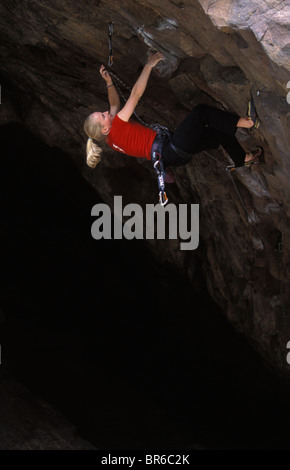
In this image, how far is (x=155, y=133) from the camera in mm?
4254

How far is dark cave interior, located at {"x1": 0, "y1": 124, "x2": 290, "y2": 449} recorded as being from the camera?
22.7ft

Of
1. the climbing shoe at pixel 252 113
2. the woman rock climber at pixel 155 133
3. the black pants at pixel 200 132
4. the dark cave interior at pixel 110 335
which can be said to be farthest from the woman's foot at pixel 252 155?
the dark cave interior at pixel 110 335

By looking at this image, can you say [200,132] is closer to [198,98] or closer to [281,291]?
[198,98]

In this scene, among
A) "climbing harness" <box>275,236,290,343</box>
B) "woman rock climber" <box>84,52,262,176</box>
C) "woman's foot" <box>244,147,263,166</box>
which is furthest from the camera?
"climbing harness" <box>275,236,290,343</box>

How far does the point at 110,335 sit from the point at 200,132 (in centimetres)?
519

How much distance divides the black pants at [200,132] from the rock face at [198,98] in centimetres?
27

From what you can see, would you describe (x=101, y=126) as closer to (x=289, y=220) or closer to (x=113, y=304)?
(x=289, y=220)

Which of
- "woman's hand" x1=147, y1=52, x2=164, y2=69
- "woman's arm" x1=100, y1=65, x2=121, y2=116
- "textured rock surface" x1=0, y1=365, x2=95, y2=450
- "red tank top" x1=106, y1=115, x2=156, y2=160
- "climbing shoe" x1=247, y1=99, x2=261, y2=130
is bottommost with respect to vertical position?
"textured rock surface" x1=0, y1=365, x2=95, y2=450

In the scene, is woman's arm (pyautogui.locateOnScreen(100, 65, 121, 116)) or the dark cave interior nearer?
woman's arm (pyautogui.locateOnScreen(100, 65, 121, 116))

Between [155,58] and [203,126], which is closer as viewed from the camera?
[155,58]

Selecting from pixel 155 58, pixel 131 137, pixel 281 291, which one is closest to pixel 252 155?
pixel 131 137

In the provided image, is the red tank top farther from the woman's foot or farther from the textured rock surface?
the textured rock surface

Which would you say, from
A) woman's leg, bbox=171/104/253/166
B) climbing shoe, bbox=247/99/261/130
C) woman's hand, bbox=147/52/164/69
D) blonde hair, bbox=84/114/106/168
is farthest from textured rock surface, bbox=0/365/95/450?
woman's hand, bbox=147/52/164/69
